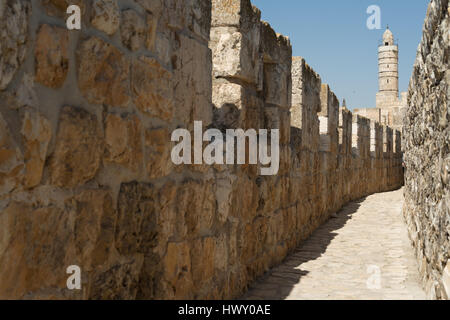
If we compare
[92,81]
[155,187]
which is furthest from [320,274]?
[92,81]

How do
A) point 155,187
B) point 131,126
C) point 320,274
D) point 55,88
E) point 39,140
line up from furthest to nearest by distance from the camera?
1. point 320,274
2. point 155,187
3. point 131,126
4. point 55,88
5. point 39,140

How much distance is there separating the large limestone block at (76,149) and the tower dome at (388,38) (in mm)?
48744

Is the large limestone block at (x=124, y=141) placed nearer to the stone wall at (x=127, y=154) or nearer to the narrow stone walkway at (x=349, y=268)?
the stone wall at (x=127, y=154)

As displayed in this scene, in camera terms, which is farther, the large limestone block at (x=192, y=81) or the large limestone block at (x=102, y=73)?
the large limestone block at (x=192, y=81)

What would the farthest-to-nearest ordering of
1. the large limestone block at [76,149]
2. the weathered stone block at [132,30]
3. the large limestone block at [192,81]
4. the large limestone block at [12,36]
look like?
the large limestone block at [192,81]
the weathered stone block at [132,30]
the large limestone block at [76,149]
the large limestone block at [12,36]

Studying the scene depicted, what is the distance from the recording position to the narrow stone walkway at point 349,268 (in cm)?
382

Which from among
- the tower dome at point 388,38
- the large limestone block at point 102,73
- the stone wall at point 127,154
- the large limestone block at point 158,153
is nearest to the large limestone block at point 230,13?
the stone wall at point 127,154

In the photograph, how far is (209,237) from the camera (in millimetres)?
3160

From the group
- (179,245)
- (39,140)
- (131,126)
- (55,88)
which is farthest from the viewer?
(179,245)

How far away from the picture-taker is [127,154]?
218cm

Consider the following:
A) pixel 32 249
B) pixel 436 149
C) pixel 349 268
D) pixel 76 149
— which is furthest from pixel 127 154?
pixel 349 268

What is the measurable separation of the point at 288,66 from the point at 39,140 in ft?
13.3

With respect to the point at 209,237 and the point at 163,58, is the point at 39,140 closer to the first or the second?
the point at 163,58

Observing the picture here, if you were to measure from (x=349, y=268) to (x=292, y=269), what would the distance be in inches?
22.7
